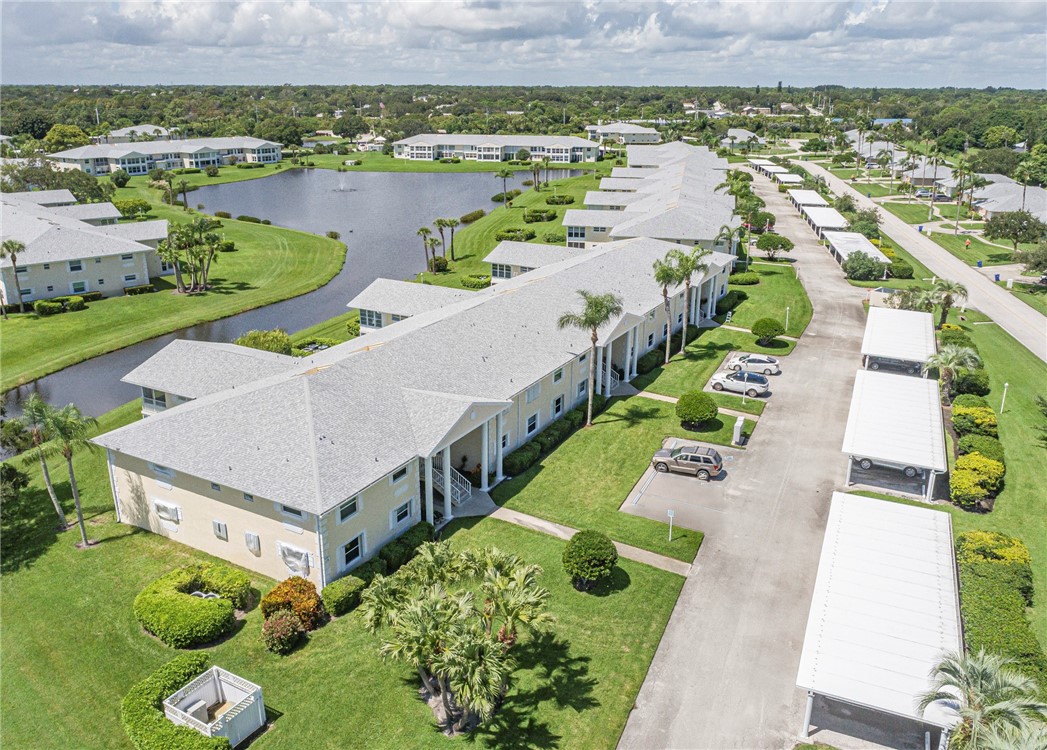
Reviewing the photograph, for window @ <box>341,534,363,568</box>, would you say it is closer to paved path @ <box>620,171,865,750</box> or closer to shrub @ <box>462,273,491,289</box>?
paved path @ <box>620,171,865,750</box>

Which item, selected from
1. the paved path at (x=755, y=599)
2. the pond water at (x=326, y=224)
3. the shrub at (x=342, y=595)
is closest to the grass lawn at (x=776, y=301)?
the paved path at (x=755, y=599)

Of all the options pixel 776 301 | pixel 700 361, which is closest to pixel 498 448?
pixel 700 361

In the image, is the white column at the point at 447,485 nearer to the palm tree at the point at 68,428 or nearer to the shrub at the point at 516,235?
the palm tree at the point at 68,428

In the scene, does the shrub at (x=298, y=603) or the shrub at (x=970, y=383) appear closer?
the shrub at (x=298, y=603)

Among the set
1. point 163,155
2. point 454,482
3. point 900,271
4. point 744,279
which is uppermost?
point 163,155

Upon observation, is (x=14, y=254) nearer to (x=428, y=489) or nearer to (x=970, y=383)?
(x=428, y=489)
